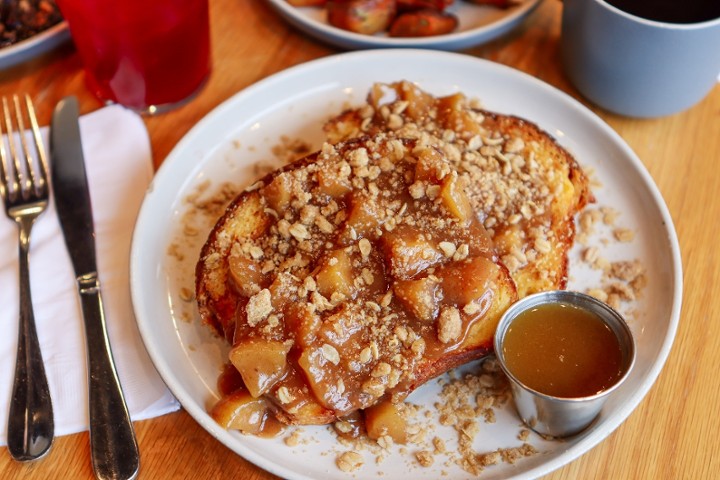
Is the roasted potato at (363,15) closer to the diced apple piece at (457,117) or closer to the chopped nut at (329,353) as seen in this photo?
the diced apple piece at (457,117)

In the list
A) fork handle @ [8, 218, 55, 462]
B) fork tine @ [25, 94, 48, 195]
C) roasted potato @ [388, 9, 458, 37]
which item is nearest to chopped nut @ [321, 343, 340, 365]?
fork handle @ [8, 218, 55, 462]

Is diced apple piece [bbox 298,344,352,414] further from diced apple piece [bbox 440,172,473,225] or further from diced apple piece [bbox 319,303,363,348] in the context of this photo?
diced apple piece [bbox 440,172,473,225]

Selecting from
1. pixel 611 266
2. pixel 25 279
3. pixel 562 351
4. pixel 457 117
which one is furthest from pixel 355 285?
pixel 25 279

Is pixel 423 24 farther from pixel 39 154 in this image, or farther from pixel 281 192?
pixel 39 154

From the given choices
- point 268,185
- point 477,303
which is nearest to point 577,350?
point 477,303

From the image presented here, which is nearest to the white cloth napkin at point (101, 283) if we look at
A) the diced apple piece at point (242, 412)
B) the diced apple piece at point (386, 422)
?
the diced apple piece at point (242, 412)
